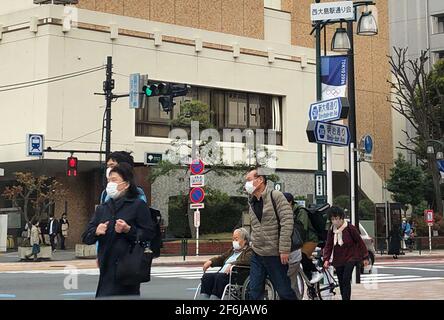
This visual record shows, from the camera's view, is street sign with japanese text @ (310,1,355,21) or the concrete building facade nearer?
street sign with japanese text @ (310,1,355,21)

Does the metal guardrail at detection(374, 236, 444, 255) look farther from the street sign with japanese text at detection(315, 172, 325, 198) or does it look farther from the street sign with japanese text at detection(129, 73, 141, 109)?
the street sign with japanese text at detection(315, 172, 325, 198)

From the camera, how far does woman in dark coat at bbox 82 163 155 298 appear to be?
6.64 m

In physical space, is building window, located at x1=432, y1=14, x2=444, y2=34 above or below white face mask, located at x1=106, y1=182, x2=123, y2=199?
above

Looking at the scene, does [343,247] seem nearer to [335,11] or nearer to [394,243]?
[335,11]

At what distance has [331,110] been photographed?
13.1 metres

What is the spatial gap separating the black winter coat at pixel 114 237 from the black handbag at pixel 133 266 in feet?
0.14

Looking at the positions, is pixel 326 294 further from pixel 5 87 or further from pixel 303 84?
pixel 303 84

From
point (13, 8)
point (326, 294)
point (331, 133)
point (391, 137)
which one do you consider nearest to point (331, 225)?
point (326, 294)

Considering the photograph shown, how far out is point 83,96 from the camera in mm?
38312

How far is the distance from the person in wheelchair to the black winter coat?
139 inches

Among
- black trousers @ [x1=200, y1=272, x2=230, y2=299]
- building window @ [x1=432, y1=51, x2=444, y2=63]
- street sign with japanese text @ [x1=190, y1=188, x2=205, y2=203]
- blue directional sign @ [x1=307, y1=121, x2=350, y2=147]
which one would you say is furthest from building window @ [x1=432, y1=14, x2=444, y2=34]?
black trousers @ [x1=200, y1=272, x2=230, y2=299]

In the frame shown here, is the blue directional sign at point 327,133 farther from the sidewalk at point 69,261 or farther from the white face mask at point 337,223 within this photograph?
the sidewalk at point 69,261

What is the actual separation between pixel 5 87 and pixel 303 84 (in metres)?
19.8

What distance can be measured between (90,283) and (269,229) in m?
10.3
